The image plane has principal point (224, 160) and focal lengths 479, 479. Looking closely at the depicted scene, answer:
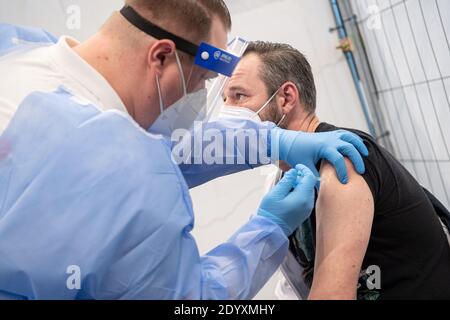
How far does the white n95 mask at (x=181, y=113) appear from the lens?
1.13 meters

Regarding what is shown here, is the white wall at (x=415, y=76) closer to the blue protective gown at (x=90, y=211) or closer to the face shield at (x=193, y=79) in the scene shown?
the face shield at (x=193, y=79)

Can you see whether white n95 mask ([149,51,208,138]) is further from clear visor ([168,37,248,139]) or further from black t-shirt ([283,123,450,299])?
black t-shirt ([283,123,450,299])

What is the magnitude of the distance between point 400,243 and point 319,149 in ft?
1.01

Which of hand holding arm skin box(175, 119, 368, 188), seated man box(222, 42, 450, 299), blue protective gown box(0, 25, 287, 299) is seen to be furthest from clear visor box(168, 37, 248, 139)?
seated man box(222, 42, 450, 299)

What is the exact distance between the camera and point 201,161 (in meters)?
1.40

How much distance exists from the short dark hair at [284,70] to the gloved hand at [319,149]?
0.26 meters

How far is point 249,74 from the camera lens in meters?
1.56

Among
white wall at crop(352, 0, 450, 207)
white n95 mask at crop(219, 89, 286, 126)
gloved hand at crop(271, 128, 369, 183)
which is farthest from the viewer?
white wall at crop(352, 0, 450, 207)

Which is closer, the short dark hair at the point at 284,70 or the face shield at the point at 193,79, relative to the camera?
→ the face shield at the point at 193,79

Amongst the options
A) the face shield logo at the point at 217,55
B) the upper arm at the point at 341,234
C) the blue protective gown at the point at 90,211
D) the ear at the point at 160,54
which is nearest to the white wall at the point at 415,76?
the upper arm at the point at 341,234

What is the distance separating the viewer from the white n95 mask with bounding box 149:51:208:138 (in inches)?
44.4
